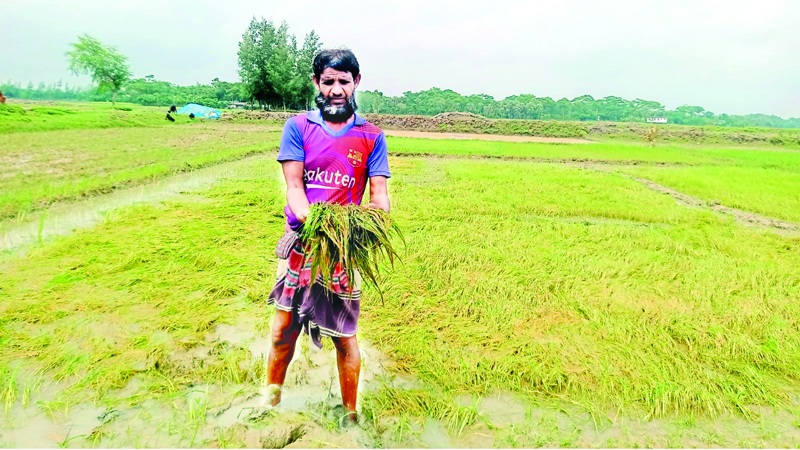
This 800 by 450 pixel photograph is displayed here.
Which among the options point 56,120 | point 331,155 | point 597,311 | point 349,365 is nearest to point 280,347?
point 349,365

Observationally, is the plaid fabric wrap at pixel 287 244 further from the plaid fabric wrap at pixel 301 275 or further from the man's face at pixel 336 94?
the man's face at pixel 336 94

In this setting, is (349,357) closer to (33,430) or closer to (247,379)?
(247,379)

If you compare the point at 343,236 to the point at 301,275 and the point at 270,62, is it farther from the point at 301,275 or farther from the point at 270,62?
the point at 270,62

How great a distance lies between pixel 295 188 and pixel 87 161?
10555 mm

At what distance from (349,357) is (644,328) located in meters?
2.43

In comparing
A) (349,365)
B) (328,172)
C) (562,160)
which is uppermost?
(328,172)

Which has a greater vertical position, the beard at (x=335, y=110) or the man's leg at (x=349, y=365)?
the beard at (x=335, y=110)

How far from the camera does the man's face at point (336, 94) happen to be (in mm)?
1746

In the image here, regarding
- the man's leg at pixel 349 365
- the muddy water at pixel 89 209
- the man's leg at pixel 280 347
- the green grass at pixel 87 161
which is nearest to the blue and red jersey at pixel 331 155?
the man's leg at pixel 280 347

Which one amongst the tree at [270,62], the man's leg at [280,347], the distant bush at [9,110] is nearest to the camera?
the man's leg at [280,347]

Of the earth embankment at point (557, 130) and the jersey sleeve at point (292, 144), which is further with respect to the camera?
the earth embankment at point (557, 130)

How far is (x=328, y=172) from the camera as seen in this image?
1.79 m

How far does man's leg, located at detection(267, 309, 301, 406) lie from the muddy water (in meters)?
4.07

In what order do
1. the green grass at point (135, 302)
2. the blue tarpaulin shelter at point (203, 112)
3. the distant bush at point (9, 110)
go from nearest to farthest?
1. the green grass at point (135, 302)
2. the distant bush at point (9, 110)
3. the blue tarpaulin shelter at point (203, 112)
